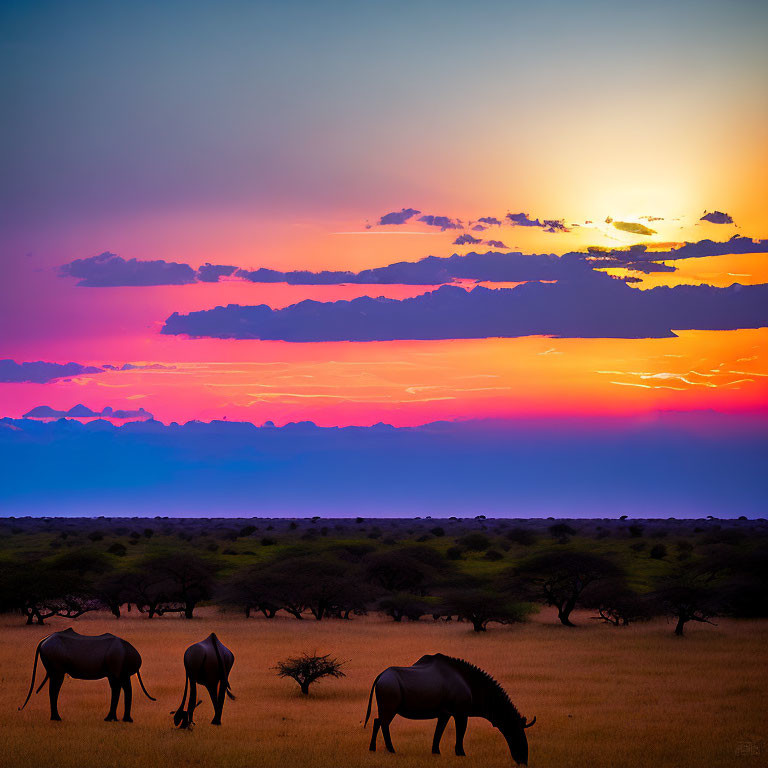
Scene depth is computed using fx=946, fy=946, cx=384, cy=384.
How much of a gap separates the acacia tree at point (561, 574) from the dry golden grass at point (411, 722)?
16.8 ft

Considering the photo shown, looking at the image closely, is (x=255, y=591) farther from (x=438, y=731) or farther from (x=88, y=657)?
(x=438, y=731)

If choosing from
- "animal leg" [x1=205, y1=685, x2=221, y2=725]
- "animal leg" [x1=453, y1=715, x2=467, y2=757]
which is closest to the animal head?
"animal leg" [x1=453, y1=715, x2=467, y2=757]

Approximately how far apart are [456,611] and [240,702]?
1061 inches

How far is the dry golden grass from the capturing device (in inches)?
893

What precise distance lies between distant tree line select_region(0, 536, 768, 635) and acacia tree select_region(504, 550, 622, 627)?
68 mm

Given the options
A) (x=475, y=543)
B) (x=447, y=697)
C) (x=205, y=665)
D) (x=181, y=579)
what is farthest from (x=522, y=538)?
(x=447, y=697)

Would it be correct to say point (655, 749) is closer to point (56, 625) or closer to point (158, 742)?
point (158, 742)

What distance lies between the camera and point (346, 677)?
3778 cm

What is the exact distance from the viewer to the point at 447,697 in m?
21.4

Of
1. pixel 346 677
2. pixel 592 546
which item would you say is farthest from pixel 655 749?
pixel 592 546

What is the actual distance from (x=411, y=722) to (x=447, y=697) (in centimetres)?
783

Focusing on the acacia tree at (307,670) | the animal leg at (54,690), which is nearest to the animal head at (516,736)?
the animal leg at (54,690)

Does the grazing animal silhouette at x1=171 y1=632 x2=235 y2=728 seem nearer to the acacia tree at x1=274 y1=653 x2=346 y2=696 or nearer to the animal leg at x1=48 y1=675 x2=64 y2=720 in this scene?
the animal leg at x1=48 y1=675 x2=64 y2=720

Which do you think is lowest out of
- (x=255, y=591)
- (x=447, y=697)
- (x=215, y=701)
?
(x=255, y=591)
